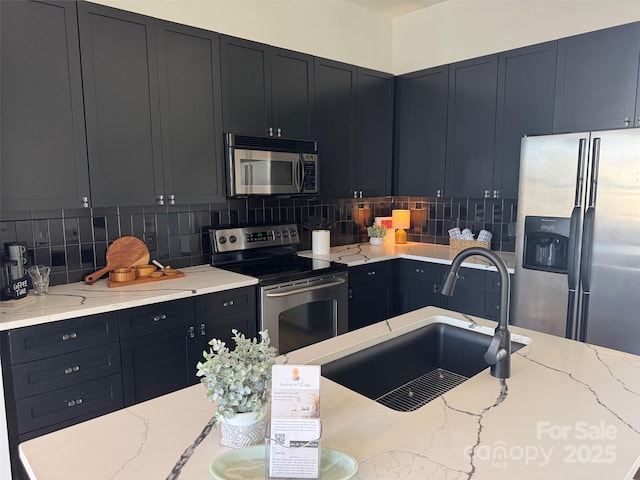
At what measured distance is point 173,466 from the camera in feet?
3.02

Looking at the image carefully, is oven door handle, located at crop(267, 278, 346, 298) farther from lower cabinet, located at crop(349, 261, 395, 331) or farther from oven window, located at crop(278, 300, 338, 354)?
lower cabinet, located at crop(349, 261, 395, 331)

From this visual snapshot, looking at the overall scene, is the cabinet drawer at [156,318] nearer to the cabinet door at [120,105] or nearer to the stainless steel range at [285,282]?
the stainless steel range at [285,282]

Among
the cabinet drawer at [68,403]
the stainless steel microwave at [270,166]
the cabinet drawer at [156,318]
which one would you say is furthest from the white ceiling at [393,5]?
the cabinet drawer at [68,403]

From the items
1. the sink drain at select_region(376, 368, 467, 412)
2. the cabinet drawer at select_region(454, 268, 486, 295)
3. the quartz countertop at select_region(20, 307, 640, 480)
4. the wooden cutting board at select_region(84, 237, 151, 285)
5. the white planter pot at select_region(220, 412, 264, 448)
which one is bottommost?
the sink drain at select_region(376, 368, 467, 412)

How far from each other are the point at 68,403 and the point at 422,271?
2.62m

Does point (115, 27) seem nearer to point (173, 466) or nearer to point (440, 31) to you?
point (173, 466)

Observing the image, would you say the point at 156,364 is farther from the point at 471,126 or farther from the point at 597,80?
the point at 597,80

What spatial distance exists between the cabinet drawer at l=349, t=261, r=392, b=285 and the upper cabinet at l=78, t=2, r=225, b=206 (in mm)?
1162

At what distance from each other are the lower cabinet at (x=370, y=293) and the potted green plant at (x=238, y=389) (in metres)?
2.44

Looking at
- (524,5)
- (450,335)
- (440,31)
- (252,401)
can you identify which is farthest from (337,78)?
(252,401)

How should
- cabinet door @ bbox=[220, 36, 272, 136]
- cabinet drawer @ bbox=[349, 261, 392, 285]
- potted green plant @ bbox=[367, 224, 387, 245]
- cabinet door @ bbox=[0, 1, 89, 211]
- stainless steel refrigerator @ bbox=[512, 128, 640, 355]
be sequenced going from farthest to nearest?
potted green plant @ bbox=[367, 224, 387, 245] < cabinet drawer @ bbox=[349, 261, 392, 285] < cabinet door @ bbox=[220, 36, 272, 136] < stainless steel refrigerator @ bbox=[512, 128, 640, 355] < cabinet door @ bbox=[0, 1, 89, 211]

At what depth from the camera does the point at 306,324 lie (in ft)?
10.1

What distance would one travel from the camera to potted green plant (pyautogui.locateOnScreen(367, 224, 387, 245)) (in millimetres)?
4156

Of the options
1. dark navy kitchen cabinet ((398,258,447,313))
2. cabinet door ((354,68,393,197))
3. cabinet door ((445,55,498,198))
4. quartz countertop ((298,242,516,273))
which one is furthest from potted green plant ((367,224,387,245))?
cabinet door ((445,55,498,198))
